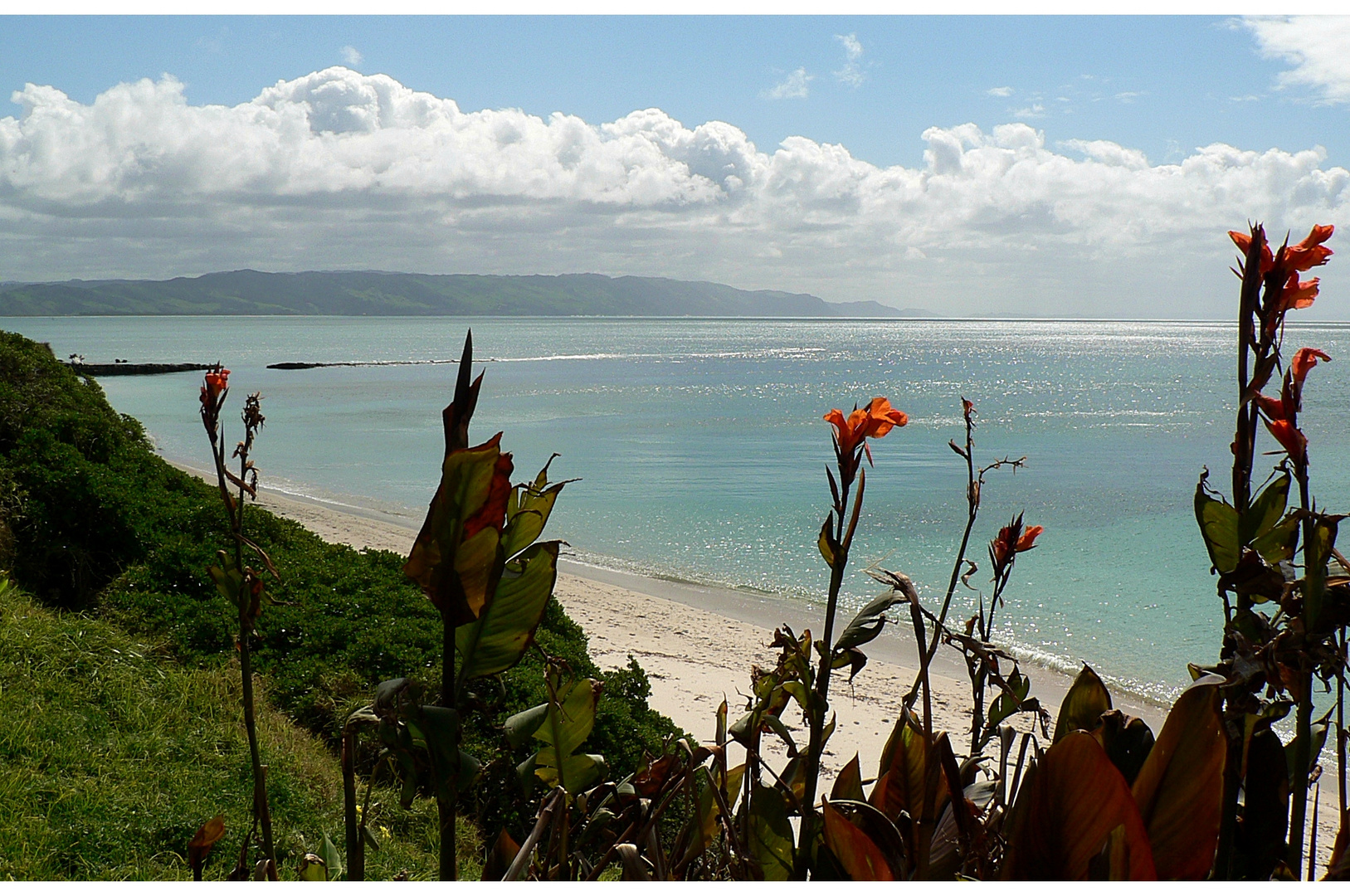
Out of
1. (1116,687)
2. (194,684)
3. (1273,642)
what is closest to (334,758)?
(194,684)

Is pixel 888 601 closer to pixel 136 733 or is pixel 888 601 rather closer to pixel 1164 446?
pixel 136 733

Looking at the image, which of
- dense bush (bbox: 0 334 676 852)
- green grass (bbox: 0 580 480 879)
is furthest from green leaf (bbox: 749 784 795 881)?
dense bush (bbox: 0 334 676 852)

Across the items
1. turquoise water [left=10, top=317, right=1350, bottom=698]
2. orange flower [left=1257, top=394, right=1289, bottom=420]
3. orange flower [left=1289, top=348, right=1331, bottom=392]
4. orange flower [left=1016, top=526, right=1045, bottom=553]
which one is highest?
orange flower [left=1289, top=348, right=1331, bottom=392]

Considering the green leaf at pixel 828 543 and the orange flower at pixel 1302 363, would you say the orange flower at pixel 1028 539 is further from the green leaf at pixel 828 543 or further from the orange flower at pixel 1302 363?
the green leaf at pixel 828 543

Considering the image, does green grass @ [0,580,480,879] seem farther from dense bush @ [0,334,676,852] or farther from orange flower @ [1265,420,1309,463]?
orange flower @ [1265,420,1309,463]

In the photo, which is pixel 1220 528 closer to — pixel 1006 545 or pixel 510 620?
pixel 510 620

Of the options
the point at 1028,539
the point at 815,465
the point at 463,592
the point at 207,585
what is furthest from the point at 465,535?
the point at 815,465

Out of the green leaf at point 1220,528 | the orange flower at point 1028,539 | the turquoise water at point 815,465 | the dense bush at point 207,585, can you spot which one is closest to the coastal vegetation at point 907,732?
the green leaf at point 1220,528
